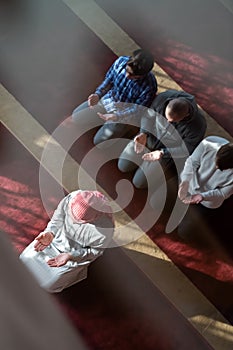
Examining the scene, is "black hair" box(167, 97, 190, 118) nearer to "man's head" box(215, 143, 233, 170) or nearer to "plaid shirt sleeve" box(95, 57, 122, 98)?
"man's head" box(215, 143, 233, 170)

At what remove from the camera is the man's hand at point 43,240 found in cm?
185

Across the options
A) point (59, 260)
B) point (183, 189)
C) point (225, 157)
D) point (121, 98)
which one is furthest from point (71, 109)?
point (225, 157)

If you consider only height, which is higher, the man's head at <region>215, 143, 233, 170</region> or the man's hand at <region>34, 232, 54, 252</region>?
the man's hand at <region>34, 232, 54, 252</region>

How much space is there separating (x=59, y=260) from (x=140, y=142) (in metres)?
0.64

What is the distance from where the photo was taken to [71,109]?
2.39 m

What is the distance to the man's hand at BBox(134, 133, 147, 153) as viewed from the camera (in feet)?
6.92

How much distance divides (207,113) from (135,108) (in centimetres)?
48

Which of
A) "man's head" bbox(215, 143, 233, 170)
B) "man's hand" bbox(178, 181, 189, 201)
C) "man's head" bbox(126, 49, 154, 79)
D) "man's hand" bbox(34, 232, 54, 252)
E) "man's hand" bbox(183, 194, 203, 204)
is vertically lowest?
"man's hand" bbox(183, 194, 203, 204)

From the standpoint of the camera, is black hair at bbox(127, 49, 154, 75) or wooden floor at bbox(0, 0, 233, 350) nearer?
black hair at bbox(127, 49, 154, 75)

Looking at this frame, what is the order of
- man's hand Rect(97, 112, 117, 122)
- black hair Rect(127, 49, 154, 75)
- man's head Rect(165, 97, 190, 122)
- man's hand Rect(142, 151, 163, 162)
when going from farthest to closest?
man's hand Rect(97, 112, 117, 122)
man's hand Rect(142, 151, 163, 162)
black hair Rect(127, 49, 154, 75)
man's head Rect(165, 97, 190, 122)

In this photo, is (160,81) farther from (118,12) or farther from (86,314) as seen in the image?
(86,314)

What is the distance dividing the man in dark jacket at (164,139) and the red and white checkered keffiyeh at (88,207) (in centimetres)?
43

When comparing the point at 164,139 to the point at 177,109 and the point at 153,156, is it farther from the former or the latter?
the point at 177,109

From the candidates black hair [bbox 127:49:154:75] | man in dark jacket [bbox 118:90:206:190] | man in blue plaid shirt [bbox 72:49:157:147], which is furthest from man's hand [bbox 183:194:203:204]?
black hair [bbox 127:49:154:75]
